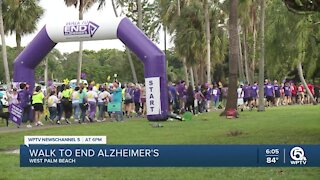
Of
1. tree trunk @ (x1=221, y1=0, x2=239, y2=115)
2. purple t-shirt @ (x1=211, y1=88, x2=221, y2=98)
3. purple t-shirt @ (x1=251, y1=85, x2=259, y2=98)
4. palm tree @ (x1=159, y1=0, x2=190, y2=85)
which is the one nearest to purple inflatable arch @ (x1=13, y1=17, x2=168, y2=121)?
tree trunk @ (x1=221, y1=0, x2=239, y2=115)

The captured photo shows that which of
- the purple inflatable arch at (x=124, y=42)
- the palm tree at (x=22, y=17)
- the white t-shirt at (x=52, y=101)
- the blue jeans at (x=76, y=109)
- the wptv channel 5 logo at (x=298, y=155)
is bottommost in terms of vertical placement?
the wptv channel 5 logo at (x=298, y=155)

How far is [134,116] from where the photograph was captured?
81.7ft

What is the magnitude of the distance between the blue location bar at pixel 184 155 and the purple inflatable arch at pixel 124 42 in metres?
12.0

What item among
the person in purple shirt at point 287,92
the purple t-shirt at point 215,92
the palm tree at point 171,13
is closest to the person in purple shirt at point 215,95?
the purple t-shirt at point 215,92

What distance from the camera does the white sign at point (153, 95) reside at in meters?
19.2

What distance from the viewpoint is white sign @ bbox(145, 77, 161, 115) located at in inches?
757

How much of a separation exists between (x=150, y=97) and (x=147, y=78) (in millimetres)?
714

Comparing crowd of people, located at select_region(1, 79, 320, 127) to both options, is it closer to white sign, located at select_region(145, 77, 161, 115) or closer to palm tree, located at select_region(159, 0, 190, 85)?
white sign, located at select_region(145, 77, 161, 115)

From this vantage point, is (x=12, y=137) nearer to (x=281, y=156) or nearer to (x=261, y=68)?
(x=281, y=156)

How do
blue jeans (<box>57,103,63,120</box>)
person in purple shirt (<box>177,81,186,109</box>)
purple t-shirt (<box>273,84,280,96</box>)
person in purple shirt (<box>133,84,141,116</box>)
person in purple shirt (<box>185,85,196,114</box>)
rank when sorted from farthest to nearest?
purple t-shirt (<box>273,84,280,96</box>) → person in purple shirt (<box>177,81,186,109</box>) → person in purple shirt (<box>185,85,196,114</box>) → person in purple shirt (<box>133,84,141,116</box>) → blue jeans (<box>57,103,63,120</box>)

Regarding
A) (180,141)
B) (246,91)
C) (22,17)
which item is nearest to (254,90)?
(246,91)

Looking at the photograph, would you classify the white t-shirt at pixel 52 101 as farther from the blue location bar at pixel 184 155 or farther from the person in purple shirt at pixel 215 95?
the blue location bar at pixel 184 155

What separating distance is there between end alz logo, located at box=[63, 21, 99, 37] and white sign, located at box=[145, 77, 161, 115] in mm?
2839

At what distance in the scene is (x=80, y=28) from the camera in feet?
65.6
